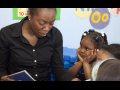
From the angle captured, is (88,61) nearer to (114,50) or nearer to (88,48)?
(88,48)

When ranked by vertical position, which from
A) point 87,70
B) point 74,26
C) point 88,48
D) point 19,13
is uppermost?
point 19,13

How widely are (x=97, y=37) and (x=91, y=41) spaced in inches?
2.7

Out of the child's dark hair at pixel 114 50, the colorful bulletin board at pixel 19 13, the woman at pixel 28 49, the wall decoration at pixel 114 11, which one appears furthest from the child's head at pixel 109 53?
the colorful bulletin board at pixel 19 13

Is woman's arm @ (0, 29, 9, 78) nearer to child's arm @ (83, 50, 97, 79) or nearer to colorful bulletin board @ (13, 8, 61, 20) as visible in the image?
colorful bulletin board @ (13, 8, 61, 20)

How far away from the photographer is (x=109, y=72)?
0.49m

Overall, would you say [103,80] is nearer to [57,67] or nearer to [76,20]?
[57,67]

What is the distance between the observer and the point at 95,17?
3.75 ft

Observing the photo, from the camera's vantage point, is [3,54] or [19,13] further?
[19,13]

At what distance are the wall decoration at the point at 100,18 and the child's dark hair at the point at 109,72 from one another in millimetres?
699

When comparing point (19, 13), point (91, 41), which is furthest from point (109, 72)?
point (19, 13)

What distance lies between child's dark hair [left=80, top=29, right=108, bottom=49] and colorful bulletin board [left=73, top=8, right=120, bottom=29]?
0.09m

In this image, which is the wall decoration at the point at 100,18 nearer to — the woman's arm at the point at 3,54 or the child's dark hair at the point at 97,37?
the child's dark hair at the point at 97,37
